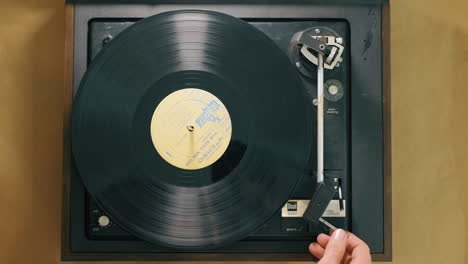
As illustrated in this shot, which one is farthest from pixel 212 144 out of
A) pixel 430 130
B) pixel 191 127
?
pixel 430 130

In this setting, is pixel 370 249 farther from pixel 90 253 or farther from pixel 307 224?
pixel 90 253

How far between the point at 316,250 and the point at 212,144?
11.6 inches

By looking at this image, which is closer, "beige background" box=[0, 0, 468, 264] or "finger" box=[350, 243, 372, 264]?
"finger" box=[350, 243, 372, 264]

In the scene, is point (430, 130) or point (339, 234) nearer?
point (339, 234)

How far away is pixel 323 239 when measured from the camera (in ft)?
2.56

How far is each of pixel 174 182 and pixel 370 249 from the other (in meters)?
0.43

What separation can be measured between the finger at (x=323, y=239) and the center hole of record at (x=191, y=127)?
0.26 meters

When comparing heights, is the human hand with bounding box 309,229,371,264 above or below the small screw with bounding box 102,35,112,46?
below

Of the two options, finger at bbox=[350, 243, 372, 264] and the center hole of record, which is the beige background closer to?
finger at bbox=[350, 243, 372, 264]

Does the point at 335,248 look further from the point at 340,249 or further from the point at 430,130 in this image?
the point at 430,130

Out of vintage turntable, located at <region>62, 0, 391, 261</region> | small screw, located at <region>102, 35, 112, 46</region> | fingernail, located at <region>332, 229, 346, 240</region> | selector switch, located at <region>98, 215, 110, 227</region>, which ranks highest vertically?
small screw, located at <region>102, 35, 112, 46</region>

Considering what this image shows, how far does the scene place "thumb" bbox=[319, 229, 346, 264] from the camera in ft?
2.38

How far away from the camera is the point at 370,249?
0.82m

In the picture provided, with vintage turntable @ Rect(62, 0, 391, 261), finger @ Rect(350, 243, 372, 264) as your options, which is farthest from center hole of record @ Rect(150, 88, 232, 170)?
finger @ Rect(350, 243, 372, 264)
